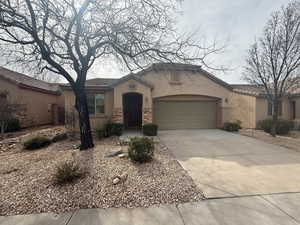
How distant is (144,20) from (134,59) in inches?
61.3

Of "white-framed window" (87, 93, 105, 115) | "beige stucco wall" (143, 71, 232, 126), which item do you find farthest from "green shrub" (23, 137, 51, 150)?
"beige stucco wall" (143, 71, 232, 126)

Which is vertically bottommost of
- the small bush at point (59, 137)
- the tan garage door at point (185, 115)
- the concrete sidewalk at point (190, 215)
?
the concrete sidewalk at point (190, 215)

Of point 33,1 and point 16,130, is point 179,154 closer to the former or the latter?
point 33,1

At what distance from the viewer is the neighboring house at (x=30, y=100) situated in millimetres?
13586

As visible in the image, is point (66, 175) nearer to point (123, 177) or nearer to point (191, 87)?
point (123, 177)

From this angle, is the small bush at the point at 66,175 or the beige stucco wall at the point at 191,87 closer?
the small bush at the point at 66,175

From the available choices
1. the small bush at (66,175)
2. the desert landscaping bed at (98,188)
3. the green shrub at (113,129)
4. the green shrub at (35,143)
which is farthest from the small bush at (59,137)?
the small bush at (66,175)

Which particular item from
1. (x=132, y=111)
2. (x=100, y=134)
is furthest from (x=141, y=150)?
(x=132, y=111)

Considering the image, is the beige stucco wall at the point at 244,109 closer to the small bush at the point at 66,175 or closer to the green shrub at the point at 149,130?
the green shrub at the point at 149,130

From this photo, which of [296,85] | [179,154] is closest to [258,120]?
[296,85]

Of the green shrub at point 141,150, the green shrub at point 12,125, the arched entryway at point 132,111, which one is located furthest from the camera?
the arched entryway at point 132,111

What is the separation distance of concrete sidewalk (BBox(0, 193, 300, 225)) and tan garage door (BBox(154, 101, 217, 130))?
977cm

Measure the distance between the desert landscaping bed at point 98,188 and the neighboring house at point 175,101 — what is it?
21.0ft

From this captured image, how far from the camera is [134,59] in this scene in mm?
6980
